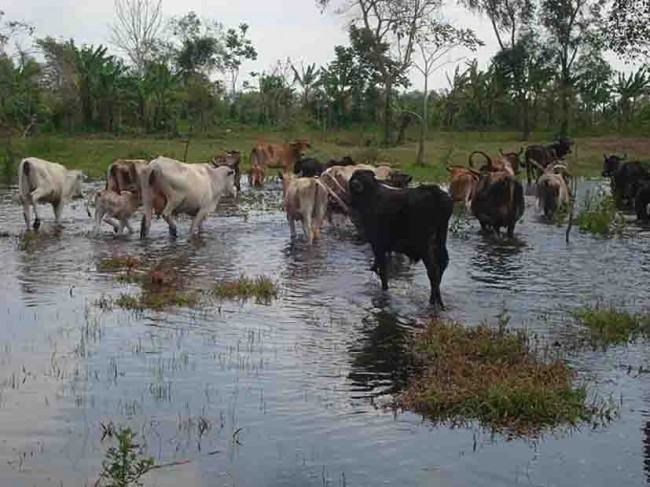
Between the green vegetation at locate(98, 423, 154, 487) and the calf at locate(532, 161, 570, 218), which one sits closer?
the green vegetation at locate(98, 423, 154, 487)

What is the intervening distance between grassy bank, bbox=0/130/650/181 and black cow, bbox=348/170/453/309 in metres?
17.4

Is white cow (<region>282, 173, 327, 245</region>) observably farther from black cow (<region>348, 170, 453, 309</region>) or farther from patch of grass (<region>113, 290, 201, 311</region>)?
patch of grass (<region>113, 290, 201, 311</region>)

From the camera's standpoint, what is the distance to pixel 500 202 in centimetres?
1720

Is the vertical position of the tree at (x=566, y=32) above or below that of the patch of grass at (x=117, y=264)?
above

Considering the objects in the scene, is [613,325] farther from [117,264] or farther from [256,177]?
[256,177]

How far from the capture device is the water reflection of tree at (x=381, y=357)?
7.88 m

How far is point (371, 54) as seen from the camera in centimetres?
4666

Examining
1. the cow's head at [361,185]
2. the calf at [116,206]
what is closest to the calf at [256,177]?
the calf at [116,206]

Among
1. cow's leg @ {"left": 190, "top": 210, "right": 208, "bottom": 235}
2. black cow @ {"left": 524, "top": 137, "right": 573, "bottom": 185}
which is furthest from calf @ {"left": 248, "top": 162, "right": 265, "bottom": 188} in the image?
cow's leg @ {"left": 190, "top": 210, "right": 208, "bottom": 235}

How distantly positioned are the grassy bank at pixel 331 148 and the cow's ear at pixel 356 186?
1744 centimetres

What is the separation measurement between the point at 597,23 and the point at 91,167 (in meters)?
27.2

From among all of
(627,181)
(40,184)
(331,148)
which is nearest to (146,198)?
(40,184)

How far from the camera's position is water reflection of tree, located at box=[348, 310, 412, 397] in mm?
7883

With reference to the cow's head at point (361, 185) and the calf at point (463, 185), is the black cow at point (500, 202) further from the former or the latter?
the cow's head at point (361, 185)
